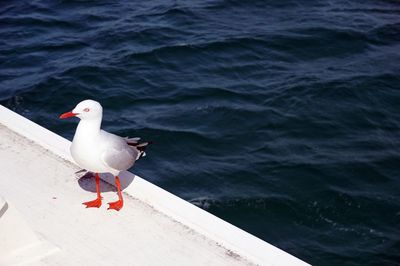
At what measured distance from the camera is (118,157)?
4652mm

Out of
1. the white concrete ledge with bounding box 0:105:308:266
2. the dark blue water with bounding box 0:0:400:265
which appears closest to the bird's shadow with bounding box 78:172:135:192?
the white concrete ledge with bounding box 0:105:308:266

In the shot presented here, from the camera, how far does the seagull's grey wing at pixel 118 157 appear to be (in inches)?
180

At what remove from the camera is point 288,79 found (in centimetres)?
999

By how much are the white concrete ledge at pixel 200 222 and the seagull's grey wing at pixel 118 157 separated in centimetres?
25

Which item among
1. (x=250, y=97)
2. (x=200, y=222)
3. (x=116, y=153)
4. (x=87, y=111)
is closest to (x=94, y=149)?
(x=116, y=153)

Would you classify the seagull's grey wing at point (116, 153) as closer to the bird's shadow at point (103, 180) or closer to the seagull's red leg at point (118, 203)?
the seagull's red leg at point (118, 203)

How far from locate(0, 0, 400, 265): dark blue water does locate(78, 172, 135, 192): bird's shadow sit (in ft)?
6.99

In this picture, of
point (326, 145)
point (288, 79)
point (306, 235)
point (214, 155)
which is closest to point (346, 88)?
point (288, 79)

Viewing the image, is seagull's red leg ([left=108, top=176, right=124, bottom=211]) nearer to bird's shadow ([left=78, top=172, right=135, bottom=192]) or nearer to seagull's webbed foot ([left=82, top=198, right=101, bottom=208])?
seagull's webbed foot ([left=82, top=198, right=101, bottom=208])

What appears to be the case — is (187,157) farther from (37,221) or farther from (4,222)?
(4,222)

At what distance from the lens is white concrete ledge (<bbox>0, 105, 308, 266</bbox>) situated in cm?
407

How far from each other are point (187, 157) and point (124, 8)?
250 inches

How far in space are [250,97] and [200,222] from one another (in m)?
5.27

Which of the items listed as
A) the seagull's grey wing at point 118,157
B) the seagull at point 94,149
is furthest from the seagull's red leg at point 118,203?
the seagull's grey wing at point 118,157
